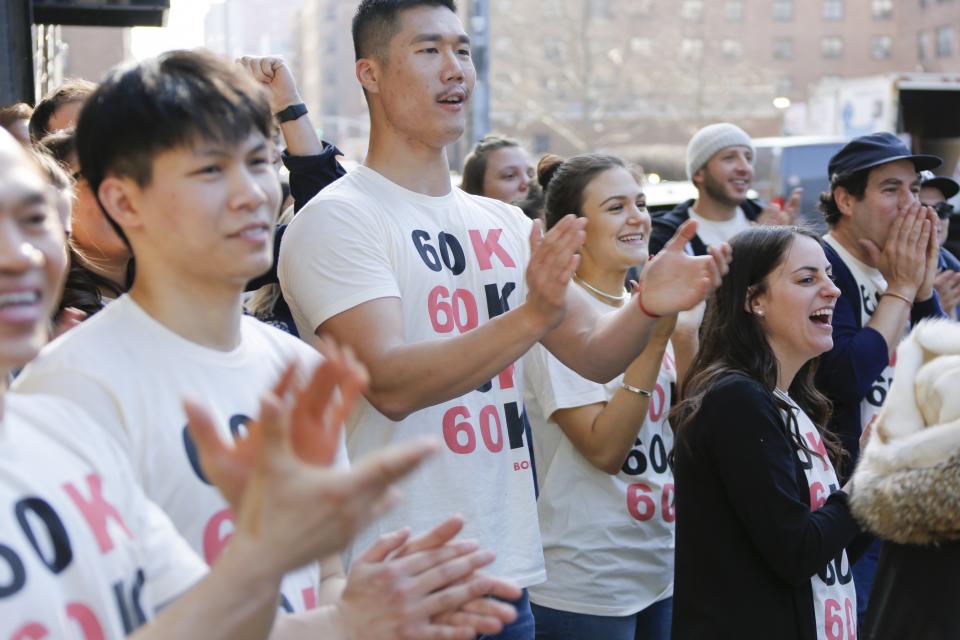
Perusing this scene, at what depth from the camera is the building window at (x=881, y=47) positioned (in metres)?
67.2

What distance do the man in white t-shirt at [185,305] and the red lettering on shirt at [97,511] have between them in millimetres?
231

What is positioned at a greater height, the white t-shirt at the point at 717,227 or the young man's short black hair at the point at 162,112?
the young man's short black hair at the point at 162,112

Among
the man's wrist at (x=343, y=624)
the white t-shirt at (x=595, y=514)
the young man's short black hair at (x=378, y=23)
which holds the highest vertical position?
the young man's short black hair at (x=378, y=23)

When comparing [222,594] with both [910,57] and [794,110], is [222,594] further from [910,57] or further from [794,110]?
[910,57]

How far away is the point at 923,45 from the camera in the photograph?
6100 centimetres

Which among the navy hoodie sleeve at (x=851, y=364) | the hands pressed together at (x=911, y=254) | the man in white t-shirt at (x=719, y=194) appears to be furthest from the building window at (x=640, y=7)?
the navy hoodie sleeve at (x=851, y=364)

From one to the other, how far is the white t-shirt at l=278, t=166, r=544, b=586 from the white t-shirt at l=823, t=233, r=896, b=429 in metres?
1.91

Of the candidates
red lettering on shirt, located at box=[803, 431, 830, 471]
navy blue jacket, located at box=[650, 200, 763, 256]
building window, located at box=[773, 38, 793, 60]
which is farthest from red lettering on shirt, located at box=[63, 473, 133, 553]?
building window, located at box=[773, 38, 793, 60]

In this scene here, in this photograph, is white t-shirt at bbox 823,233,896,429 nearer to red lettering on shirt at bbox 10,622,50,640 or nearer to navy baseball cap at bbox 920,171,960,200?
navy baseball cap at bbox 920,171,960,200

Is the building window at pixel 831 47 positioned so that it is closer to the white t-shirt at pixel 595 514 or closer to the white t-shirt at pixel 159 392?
the white t-shirt at pixel 595 514

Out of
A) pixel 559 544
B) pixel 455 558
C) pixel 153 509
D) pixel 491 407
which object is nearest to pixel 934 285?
pixel 559 544

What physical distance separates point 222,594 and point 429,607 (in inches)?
22.8

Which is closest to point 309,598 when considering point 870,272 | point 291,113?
point 291,113

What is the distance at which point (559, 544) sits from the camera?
13.9 ft
